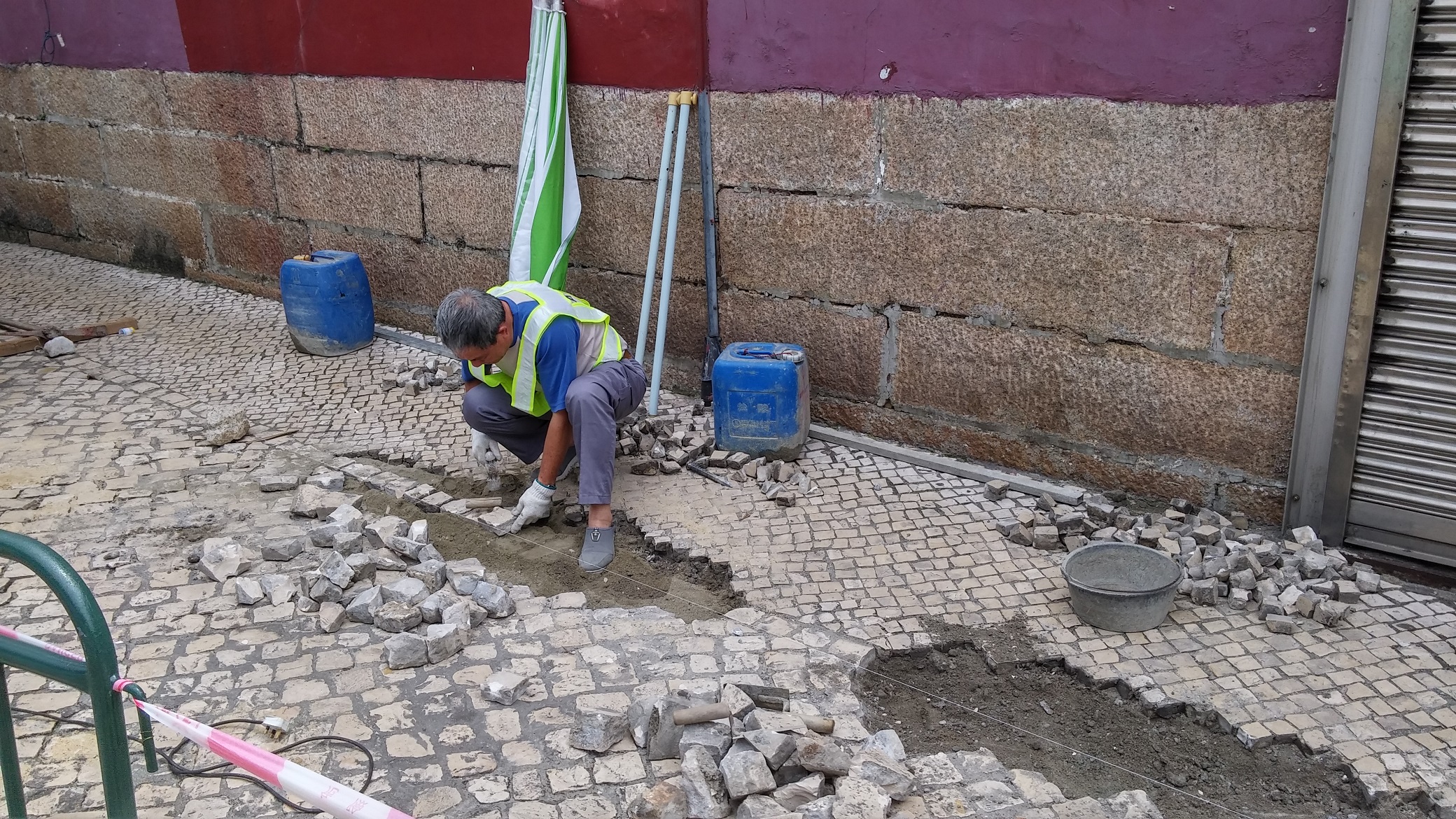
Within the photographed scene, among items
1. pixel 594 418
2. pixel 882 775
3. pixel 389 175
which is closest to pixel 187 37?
pixel 389 175

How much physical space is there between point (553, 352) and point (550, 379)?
0.39 feet

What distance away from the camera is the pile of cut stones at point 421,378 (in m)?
6.43

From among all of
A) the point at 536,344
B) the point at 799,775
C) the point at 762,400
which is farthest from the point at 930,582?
the point at 536,344

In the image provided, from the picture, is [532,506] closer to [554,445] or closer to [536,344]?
[554,445]

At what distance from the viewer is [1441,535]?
13.9 feet

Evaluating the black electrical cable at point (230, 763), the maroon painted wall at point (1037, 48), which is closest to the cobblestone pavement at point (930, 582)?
the black electrical cable at point (230, 763)

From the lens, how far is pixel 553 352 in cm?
470

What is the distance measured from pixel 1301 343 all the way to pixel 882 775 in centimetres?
257

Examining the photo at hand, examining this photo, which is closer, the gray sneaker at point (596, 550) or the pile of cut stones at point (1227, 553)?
the pile of cut stones at point (1227, 553)

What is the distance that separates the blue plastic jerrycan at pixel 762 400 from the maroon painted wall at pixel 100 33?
17.5 ft

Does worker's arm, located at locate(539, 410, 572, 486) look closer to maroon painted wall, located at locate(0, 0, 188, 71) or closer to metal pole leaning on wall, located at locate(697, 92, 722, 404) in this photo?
metal pole leaning on wall, located at locate(697, 92, 722, 404)

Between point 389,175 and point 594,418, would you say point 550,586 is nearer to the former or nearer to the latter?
point 594,418

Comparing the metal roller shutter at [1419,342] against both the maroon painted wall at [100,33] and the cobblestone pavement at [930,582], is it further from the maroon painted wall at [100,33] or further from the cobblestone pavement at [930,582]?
the maroon painted wall at [100,33]

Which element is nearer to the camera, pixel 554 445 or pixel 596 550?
→ pixel 596 550
